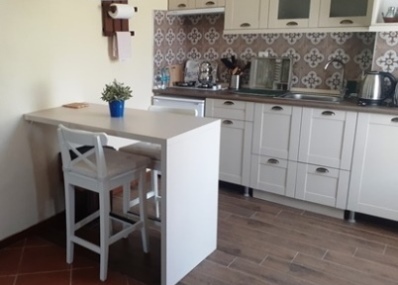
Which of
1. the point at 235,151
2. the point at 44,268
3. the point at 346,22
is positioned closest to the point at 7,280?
the point at 44,268

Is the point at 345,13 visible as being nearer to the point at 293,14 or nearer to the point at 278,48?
the point at 293,14

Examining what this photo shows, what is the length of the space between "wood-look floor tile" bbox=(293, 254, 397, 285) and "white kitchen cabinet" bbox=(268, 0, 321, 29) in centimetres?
188

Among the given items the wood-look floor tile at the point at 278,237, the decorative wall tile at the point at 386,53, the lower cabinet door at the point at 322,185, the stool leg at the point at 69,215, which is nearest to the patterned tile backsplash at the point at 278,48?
the decorative wall tile at the point at 386,53

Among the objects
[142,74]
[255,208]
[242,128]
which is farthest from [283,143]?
[142,74]

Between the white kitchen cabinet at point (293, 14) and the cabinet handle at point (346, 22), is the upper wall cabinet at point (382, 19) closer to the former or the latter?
the cabinet handle at point (346, 22)

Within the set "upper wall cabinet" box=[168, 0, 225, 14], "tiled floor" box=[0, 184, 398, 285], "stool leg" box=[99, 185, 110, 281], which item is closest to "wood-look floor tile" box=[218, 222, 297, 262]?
"tiled floor" box=[0, 184, 398, 285]

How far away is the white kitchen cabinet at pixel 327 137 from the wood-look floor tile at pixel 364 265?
28.8 inches

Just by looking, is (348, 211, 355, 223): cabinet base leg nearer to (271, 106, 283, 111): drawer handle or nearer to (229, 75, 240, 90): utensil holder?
(271, 106, 283, 111): drawer handle

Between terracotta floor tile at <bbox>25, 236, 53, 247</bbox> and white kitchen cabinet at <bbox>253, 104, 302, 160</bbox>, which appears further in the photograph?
white kitchen cabinet at <bbox>253, 104, 302, 160</bbox>

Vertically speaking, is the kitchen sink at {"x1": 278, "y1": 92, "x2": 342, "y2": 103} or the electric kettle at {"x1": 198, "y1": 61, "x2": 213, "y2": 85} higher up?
the electric kettle at {"x1": 198, "y1": 61, "x2": 213, "y2": 85}

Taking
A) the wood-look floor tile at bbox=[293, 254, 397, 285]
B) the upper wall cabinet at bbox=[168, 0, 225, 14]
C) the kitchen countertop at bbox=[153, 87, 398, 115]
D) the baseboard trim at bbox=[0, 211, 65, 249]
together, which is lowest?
the wood-look floor tile at bbox=[293, 254, 397, 285]

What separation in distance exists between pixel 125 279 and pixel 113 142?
4.71 feet

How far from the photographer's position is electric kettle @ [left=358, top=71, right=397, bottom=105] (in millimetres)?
2861

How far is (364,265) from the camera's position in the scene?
8.01 feet
